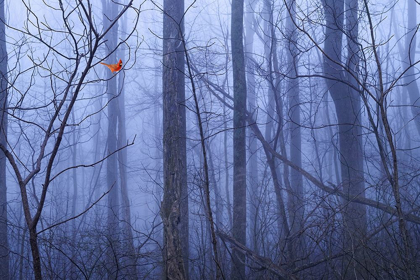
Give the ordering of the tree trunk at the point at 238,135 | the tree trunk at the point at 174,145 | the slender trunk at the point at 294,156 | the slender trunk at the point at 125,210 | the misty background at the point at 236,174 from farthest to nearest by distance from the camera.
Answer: the tree trunk at the point at 238,135 < the tree trunk at the point at 174,145 < the slender trunk at the point at 125,210 < the slender trunk at the point at 294,156 < the misty background at the point at 236,174

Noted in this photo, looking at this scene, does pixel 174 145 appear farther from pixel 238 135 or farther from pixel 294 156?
pixel 294 156

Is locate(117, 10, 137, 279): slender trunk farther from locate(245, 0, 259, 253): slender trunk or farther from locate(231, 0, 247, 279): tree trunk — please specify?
locate(231, 0, 247, 279): tree trunk

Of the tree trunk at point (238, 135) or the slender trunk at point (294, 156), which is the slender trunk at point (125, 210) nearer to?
the tree trunk at point (238, 135)

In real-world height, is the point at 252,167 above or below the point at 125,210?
above

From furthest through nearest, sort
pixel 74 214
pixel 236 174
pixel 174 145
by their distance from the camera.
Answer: pixel 74 214
pixel 236 174
pixel 174 145

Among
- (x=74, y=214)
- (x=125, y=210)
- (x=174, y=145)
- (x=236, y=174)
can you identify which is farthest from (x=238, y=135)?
(x=74, y=214)

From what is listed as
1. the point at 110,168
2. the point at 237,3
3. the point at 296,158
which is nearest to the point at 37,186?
the point at 110,168

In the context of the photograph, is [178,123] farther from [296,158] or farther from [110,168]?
[110,168]

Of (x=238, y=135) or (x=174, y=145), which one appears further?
(x=238, y=135)

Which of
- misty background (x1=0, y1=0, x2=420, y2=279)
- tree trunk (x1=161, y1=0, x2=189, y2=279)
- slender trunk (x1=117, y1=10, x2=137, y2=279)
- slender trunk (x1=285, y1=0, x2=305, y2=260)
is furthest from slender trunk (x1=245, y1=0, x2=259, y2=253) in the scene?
slender trunk (x1=117, y1=10, x2=137, y2=279)

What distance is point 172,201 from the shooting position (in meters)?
5.25

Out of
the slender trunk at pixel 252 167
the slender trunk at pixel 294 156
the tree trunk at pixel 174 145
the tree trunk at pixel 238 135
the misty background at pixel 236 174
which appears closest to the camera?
the misty background at pixel 236 174

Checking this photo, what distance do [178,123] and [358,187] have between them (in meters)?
3.24

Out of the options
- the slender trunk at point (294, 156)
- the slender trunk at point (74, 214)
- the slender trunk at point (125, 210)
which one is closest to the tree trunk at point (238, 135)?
the slender trunk at point (294, 156)
